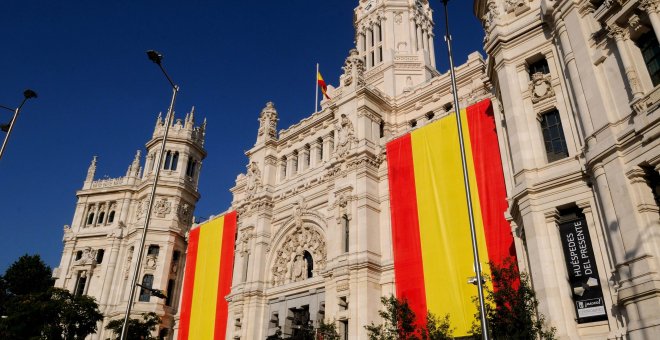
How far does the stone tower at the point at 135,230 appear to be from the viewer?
175 feet

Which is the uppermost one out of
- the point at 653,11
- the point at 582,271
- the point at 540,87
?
the point at 540,87

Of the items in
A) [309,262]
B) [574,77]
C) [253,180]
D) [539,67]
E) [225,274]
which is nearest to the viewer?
[574,77]

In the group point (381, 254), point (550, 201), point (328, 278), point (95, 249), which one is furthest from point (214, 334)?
point (550, 201)

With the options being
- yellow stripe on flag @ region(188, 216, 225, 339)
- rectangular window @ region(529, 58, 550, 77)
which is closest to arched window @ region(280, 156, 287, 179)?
yellow stripe on flag @ region(188, 216, 225, 339)

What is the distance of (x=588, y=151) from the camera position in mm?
20562

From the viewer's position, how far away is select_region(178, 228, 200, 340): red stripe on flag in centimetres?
4706

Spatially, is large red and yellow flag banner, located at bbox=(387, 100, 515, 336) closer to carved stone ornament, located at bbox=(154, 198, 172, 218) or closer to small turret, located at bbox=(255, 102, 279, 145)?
small turret, located at bbox=(255, 102, 279, 145)

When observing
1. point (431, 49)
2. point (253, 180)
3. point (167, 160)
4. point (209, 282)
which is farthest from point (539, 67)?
point (167, 160)

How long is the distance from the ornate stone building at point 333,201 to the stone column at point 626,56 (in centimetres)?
1198

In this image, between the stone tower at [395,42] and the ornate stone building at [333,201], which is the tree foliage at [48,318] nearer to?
the ornate stone building at [333,201]

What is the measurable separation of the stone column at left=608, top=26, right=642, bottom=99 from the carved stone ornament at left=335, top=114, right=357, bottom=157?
21189mm

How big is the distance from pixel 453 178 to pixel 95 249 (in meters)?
46.1

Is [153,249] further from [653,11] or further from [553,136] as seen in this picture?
[653,11]

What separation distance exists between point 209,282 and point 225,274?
2.23m
